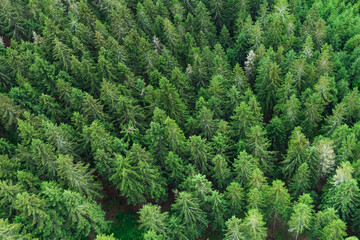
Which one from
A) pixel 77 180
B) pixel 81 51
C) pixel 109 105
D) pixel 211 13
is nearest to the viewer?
pixel 77 180

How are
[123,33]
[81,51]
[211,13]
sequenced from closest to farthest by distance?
[81,51] < [123,33] < [211,13]

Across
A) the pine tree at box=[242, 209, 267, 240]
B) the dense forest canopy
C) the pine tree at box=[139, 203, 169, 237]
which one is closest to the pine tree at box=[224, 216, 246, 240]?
the dense forest canopy

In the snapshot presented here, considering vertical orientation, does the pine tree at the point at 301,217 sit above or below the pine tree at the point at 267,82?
below

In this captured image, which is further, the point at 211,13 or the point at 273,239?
the point at 211,13

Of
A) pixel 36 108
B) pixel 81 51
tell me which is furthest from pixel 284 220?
pixel 81 51

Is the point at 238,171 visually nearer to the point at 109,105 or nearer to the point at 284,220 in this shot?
the point at 284,220

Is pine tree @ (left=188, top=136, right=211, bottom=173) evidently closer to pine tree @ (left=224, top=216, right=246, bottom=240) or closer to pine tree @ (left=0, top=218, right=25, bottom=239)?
pine tree @ (left=224, top=216, right=246, bottom=240)

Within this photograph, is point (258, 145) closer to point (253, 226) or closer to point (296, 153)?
point (296, 153)

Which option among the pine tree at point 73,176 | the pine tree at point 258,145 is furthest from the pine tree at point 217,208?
the pine tree at point 73,176

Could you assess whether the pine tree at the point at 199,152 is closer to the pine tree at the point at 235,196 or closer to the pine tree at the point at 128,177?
the pine tree at the point at 235,196
